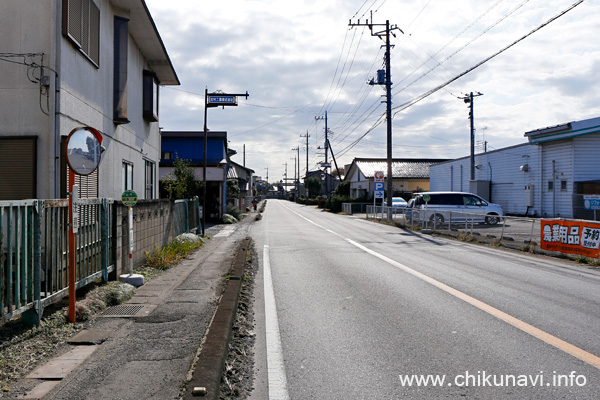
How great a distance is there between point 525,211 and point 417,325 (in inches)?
1253

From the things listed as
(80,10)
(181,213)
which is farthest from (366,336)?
(181,213)

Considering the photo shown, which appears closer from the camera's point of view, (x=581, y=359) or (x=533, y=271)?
(x=581, y=359)

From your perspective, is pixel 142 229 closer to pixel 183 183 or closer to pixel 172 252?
pixel 172 252

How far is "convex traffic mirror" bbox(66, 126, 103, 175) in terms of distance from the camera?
576cm

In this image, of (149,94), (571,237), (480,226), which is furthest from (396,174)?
(149,94)

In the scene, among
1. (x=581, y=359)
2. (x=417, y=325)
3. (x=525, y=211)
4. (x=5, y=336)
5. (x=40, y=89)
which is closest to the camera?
(x=581, y=359)

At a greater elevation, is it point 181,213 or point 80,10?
point 80,10

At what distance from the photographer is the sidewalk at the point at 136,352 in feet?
13.4

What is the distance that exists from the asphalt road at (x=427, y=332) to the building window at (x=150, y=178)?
841 cm

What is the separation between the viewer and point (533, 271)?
36.6ft

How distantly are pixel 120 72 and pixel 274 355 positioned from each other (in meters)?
9.99

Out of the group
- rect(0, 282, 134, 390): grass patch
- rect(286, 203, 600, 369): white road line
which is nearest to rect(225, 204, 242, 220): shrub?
rect(286, 203, 600, 369): white road line

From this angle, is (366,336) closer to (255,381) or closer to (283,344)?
(283,344)

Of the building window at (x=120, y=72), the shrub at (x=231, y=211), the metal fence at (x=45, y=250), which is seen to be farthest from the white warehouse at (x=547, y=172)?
the metal fence at (x=45, y=250)
